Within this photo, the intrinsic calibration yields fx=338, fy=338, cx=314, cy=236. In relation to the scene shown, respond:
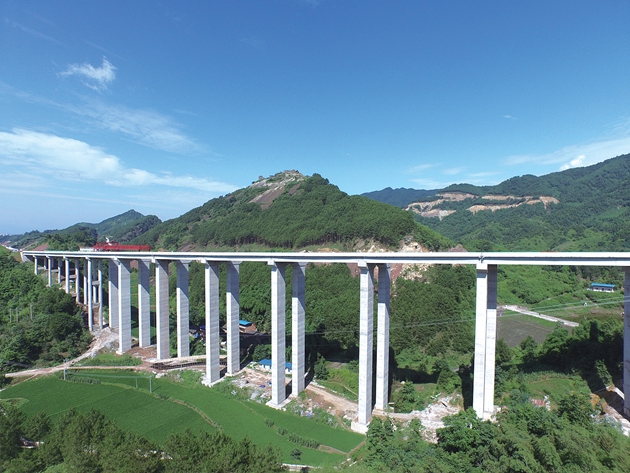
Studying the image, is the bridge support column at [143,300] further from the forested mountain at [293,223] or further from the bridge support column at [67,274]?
the forested mountain at [293,223]

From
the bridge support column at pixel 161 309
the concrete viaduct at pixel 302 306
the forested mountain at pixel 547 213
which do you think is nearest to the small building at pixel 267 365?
the concrete viaduct at pixel 302 306

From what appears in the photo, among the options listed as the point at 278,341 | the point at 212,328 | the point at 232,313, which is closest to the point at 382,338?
the point at 278,341

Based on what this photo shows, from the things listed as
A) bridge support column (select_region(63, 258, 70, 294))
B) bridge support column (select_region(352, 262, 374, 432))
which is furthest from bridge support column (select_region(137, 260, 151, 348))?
bridge support column (select_region(352, 262, 374, 432))

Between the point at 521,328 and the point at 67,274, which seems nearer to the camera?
the point at 521,328

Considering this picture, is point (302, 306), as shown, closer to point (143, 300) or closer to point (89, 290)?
point (143, 300)

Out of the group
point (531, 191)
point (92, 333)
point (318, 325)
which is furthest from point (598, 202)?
point (92, 333)

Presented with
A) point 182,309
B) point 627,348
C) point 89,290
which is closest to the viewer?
point 627,348

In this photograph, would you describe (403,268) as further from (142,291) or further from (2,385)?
(2,385)
